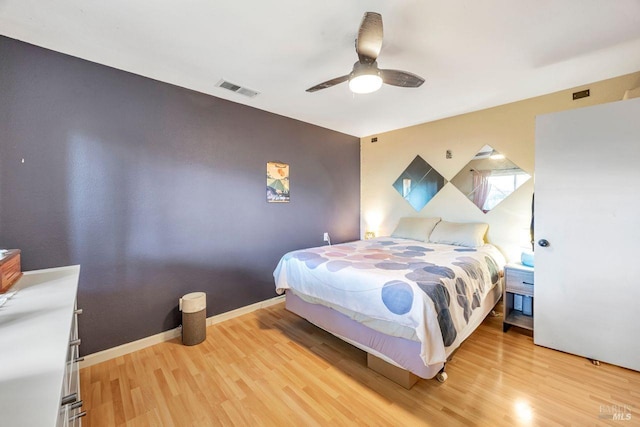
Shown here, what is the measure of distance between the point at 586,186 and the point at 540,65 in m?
1.11

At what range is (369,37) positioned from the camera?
5.13ft

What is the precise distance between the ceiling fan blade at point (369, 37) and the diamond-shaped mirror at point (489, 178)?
92.1 inches

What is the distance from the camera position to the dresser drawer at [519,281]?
243 centimetres

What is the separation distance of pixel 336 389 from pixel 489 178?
301 cm

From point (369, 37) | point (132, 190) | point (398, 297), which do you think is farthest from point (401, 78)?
point (132, 190)

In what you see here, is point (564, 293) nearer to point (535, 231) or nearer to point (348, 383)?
point (535, 231)

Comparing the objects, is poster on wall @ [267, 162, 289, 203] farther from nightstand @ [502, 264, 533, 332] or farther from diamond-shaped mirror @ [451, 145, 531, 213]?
nightstand @ [502, 264, 533, 332]

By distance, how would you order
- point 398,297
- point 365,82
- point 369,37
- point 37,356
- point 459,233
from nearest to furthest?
point 37,356
point 369,37
point 398,297
point 365,82
point 459,233

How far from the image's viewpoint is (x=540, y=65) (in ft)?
7.26

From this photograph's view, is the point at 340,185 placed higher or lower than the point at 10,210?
higher

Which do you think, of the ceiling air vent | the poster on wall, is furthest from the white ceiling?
the poster on wall

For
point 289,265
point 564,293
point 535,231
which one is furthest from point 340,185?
point 564,293

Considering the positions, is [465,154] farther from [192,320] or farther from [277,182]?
[192,320]

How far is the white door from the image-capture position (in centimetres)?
191
